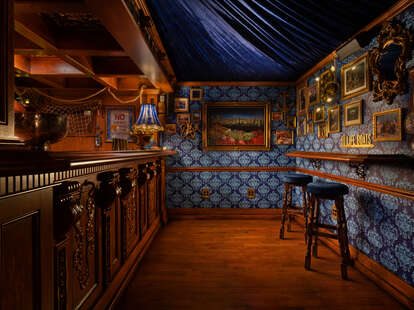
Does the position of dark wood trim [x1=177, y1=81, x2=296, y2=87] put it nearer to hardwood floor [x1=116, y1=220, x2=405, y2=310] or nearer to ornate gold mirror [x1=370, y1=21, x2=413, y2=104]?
ornate gold mirror [x1=370, y1=21, x2=413, y2=104]

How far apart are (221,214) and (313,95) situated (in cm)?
262

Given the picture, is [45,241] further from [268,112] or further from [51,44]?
[268,112]

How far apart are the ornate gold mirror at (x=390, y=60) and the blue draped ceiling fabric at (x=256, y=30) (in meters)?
0.27

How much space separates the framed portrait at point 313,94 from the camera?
12.5 ft

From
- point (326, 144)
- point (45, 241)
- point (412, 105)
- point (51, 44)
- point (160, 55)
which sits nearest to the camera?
point (45, 241)

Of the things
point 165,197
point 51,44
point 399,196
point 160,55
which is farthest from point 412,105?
point 165,197

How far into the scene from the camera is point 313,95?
396cm

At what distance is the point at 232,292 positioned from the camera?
225cm

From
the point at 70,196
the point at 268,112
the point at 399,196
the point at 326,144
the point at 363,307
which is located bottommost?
the point at 363,307

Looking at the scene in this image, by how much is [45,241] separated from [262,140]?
416 cm

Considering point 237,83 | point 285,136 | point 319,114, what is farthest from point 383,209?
point 237,83

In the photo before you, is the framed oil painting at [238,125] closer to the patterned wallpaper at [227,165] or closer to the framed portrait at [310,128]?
the patterned wallpaper at [227,165]

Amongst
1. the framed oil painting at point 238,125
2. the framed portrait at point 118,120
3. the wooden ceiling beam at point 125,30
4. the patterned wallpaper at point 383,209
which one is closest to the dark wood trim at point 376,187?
the patterned wallpaper at point 383,209

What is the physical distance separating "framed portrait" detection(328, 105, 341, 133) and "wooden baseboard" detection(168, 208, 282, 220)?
1.97 m
